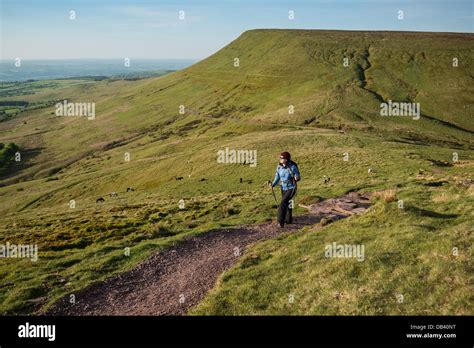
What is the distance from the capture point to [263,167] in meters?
51.7

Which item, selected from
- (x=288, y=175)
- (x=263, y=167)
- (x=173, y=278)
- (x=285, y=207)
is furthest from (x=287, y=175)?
(x=263, y=167)

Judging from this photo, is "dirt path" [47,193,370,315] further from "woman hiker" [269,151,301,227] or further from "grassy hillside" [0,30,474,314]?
"woman hiker" [269,151,301,227]

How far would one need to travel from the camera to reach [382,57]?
154 meters

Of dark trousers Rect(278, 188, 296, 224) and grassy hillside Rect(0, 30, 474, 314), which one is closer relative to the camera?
grassy hillside Rect(0, 30, 474, 314)

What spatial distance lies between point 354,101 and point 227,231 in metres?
95.6

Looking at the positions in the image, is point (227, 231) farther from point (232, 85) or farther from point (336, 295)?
point (232, 85)

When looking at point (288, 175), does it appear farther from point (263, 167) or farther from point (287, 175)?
point (263, 167)

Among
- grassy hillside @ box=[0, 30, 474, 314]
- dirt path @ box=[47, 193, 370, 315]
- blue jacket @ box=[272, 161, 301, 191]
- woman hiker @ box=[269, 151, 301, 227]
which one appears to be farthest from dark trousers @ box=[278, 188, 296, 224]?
grassy hillside @ box=[0, 30, 474, 314]

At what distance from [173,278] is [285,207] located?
7.54 metres

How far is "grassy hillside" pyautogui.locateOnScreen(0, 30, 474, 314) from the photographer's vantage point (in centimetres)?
1405

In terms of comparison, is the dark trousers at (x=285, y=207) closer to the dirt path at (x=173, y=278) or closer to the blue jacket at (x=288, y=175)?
the blue jacket at (x=288, y=175)

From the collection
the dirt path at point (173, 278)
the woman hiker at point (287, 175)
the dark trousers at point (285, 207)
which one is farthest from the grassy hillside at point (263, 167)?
the woman hiker at point (287, 175)

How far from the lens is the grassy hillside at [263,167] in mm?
14055

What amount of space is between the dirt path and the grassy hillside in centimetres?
99
